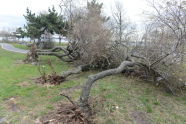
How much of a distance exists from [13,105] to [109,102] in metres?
2.35

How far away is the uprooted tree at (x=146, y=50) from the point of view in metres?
4.51

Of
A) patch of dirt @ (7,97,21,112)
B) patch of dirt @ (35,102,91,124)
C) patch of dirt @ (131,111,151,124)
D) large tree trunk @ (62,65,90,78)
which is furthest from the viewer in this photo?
large tree trunk @ (62,65,90,78)

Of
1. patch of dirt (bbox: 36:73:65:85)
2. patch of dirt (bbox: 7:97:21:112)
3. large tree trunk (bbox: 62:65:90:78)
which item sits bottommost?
patch of dirt (bbox: 7:97:21:112)

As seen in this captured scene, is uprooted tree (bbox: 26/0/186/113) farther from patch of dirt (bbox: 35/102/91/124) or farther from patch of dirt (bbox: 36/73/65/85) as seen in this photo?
patch of dirt (bbox: 36/73/65/85)

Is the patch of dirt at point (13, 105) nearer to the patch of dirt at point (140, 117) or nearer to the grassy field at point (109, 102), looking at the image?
the grassy field at point (109, 102)

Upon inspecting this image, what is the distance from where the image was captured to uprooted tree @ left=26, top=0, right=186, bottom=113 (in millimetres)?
4508

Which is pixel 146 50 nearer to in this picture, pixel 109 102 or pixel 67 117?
pixel 109 102

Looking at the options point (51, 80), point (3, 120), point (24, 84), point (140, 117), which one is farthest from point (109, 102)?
point (24, 84)

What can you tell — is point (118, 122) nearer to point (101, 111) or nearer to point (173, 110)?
point (101, 111)

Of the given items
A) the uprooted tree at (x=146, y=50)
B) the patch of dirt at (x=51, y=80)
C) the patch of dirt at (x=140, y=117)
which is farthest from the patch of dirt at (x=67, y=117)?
the patch of dirt at (x=51, y=80)

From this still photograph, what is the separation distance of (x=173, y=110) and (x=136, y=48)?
3005 millimetres

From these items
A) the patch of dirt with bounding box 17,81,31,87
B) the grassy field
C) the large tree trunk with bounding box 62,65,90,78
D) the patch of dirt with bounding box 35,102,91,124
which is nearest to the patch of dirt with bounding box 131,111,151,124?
the grassy field

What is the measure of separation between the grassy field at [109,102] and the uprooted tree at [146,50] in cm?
53

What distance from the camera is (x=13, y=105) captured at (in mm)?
3756
